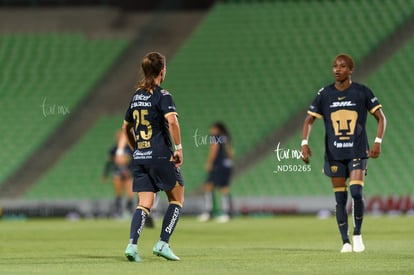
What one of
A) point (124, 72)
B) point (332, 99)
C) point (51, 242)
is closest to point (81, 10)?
point (124, 72)

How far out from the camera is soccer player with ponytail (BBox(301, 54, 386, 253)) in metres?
14.1

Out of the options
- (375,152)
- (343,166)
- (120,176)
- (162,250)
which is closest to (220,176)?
(120,176)

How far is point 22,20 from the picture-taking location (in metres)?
36.6

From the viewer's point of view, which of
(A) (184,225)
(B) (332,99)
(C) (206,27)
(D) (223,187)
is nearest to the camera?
(B) (332,99)

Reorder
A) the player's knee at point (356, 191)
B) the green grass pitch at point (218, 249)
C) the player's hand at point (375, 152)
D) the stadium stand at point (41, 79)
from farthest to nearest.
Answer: the stadium stand at point (41, 79), the player's knee at point (356, 191), the player's hand at point (375, 152), the green grass pitch at point (218, 249)

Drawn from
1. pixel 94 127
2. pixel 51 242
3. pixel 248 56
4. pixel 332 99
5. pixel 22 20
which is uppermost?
pixel 22 20

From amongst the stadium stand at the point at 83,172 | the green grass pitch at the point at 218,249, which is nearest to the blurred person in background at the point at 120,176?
the stadium stand at the point at 83,172

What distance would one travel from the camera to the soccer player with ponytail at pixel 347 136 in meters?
14.1

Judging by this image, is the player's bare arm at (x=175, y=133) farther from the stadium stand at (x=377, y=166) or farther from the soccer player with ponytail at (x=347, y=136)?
the stadium stand at (x=377, y=166)

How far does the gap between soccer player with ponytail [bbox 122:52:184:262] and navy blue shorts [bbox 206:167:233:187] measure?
14595 mm

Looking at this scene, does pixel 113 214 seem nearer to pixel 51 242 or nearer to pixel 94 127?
pixel 94 127

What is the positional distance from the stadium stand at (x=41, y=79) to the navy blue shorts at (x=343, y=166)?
631 inches

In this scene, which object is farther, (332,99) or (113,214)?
(113,214)

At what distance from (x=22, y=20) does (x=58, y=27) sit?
136 centimetres
